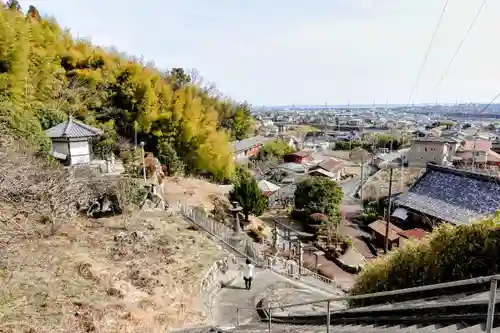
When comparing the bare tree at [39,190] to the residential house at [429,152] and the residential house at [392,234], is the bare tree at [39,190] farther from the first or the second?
the residential house at [429,152]

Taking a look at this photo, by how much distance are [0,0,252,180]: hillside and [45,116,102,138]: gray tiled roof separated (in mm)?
2397

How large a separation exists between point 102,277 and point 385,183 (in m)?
29.5

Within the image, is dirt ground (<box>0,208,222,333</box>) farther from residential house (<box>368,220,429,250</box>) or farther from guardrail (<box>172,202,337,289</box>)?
residential house (<box>368,220,429,250</box>)

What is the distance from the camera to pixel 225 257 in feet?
41.3

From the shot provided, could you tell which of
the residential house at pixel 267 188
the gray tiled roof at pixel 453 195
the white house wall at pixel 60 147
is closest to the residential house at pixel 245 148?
the residential house at pixel 267 188

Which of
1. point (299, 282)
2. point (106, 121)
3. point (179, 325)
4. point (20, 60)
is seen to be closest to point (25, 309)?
point (179, 325)

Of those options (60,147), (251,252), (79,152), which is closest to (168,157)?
(79,152)

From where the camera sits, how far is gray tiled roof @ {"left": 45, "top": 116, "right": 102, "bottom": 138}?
54.9 ft

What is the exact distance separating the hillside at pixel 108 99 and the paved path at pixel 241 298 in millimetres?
13297

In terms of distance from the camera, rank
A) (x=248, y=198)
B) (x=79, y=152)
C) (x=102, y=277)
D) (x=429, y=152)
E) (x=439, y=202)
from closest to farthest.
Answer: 1. (x=102, y=277)
2. (x=79, y=152)
3. (x=439, y=202)
4. (x=248, y=198)
5. (x=429, y=152)

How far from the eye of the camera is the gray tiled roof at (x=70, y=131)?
16734 millimetres

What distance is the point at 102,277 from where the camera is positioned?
9.62m

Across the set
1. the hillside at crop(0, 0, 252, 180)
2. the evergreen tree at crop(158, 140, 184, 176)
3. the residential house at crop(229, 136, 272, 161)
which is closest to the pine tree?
the hillside at crop(0, 0, 252, 180)

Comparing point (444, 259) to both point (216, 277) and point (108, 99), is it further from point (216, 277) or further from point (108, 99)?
point (108, 99)
